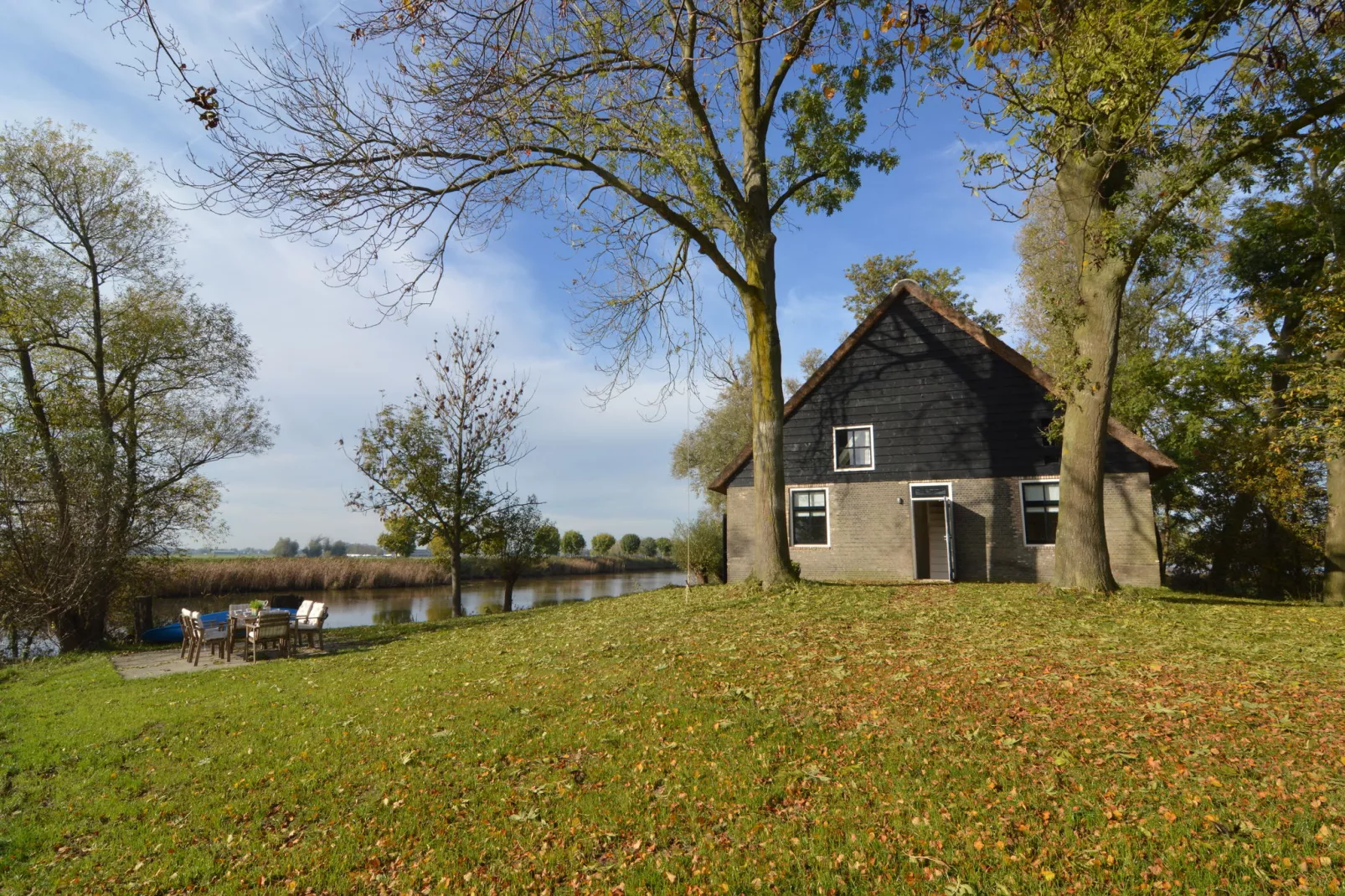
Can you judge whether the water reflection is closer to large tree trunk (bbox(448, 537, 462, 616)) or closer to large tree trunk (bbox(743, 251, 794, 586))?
large tree trunk (bbox(448, 537, 462, 616))

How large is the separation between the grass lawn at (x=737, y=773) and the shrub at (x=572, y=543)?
150ft

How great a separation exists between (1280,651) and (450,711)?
30.5ft

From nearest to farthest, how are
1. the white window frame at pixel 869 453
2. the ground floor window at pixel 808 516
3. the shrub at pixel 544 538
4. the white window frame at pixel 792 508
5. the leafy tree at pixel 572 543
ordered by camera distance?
the white window frame at pixel 869 453, the white window frame at pixel 792 508, the ground floor window at pixel 808 516, the shrub at pixel 544 538, the leafy tree at pixel 572 543

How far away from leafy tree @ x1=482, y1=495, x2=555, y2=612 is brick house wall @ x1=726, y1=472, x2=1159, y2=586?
9907 millimetres

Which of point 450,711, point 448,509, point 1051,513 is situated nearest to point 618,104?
point 450,711

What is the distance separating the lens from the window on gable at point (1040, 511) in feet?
52.4

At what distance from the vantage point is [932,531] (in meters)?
21.1

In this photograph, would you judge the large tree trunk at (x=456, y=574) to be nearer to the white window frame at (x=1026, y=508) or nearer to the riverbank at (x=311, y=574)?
the riverbank at (x=311, y=574)

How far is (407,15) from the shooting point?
4.47 metres

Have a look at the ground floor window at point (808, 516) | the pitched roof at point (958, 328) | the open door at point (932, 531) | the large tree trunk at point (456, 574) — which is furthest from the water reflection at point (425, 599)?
the open door at point (932, 531)

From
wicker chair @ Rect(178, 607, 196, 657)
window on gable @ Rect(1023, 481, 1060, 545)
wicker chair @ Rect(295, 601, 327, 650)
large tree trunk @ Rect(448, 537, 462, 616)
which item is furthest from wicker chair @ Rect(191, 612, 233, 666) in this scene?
window on gable @ Rect(1023, 481, 1060, 545)

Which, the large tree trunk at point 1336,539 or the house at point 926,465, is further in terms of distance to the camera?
the house at point 926,465

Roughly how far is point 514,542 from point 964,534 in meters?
16.6

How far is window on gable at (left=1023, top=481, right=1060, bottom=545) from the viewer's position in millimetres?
15984
